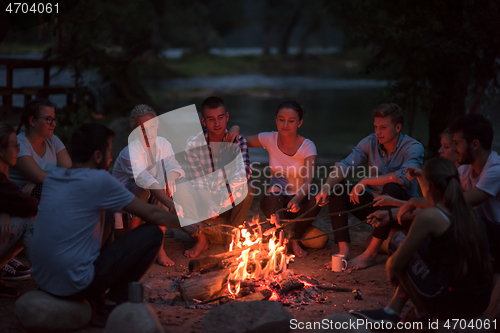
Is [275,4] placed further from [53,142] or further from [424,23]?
[53,142]

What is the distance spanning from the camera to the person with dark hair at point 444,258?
2686 millimetres

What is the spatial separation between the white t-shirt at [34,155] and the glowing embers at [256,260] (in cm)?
184

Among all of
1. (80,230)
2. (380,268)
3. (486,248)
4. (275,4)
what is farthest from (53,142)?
(275,4)

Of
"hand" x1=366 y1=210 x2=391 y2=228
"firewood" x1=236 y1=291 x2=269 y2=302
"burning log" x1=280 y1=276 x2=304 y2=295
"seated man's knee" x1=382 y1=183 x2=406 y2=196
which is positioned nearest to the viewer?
"firewood" x1=236 y1=291 x2=269 y2=302

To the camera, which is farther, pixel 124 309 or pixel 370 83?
pixel 370 83

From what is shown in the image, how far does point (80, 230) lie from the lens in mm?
2934

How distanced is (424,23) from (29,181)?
5917 millimetres

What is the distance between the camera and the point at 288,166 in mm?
4824

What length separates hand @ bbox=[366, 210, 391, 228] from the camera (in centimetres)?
A: 405

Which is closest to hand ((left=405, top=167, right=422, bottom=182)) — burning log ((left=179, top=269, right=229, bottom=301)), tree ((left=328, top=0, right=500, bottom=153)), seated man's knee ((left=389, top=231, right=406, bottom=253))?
seated man's knee ((left=389, top=231, right=406, bottom=253))

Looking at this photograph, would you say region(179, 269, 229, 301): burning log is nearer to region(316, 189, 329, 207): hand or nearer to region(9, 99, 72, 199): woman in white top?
region(316, 189, 329, 207): hand

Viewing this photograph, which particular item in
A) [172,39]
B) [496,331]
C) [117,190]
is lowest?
[496,331]

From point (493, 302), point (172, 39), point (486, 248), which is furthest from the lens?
point (172, 39)

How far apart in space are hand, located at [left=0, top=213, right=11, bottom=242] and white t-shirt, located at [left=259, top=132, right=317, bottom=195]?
93.1 inches
